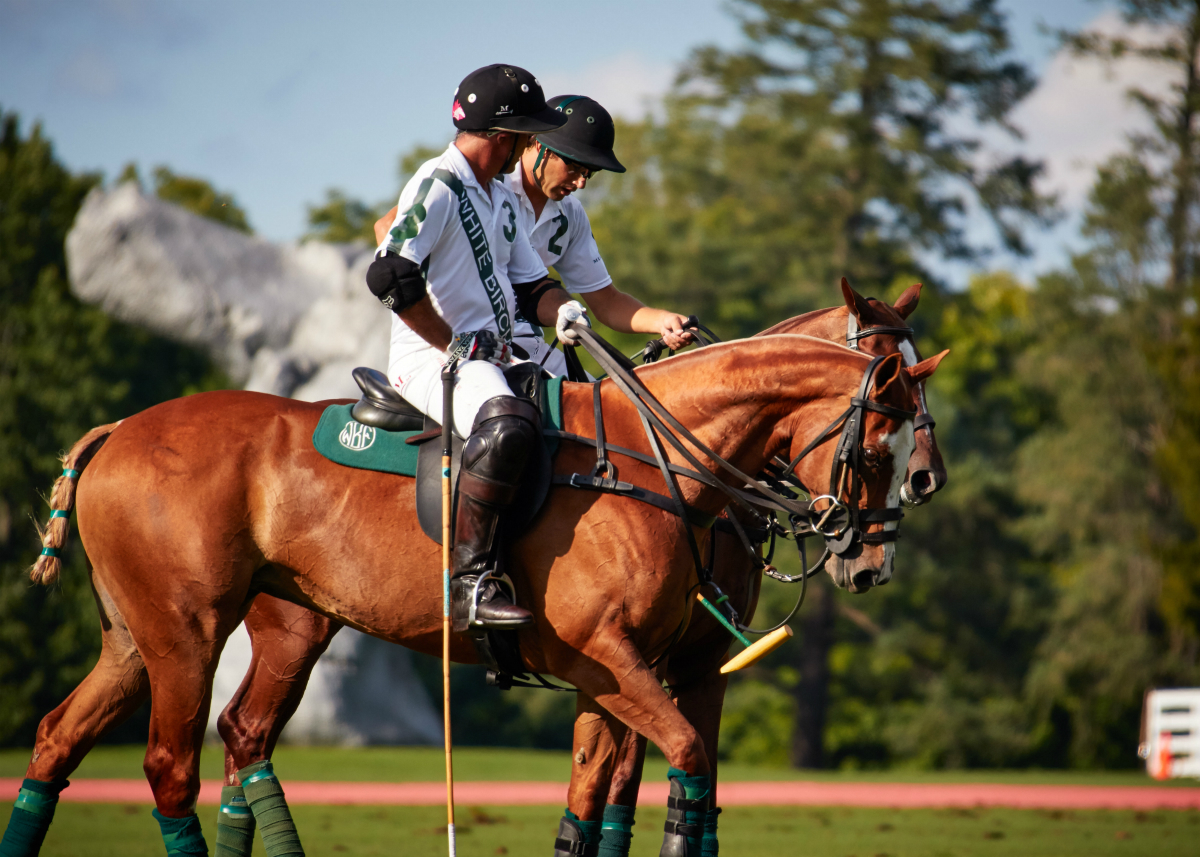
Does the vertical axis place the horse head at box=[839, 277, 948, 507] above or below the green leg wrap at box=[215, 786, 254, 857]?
above

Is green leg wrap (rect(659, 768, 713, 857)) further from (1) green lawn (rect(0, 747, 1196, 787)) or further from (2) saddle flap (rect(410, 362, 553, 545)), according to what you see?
(1) green lawn (rect(0, 747, 1196, 787))

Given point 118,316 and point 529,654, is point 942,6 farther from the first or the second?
point 529,654

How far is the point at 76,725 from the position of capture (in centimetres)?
498

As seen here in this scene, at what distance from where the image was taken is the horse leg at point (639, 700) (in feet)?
13.8

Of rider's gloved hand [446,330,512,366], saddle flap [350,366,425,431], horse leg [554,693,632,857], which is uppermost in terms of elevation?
rider's gloved hand [446,330,512,366]

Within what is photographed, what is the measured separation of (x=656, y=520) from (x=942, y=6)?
2346 centimetres

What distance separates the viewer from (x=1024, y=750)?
25.9m

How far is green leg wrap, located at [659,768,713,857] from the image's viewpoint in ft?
14.2

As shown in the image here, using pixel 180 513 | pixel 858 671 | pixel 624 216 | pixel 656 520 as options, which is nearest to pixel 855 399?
pixel 656 520

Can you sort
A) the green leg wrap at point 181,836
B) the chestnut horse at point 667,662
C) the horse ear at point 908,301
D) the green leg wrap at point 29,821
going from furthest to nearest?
the horse ear at point 908,301 → the chestnut horse at point 667,662 → the green leg wrap at point 29,821 → the green leg wrap at point 181,836

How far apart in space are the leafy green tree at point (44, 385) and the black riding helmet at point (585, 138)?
1673cm

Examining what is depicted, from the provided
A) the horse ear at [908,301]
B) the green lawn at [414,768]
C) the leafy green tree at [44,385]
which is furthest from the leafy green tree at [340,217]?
the horse ear at [908,301]

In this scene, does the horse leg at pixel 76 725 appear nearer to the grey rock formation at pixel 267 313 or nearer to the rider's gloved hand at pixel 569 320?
the rider's gloved hand at pixel 569 320

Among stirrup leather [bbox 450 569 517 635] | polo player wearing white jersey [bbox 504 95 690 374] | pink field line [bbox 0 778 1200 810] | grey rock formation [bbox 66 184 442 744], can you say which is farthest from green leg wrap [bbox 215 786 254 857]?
grey rock formation [bbox 66 184 442 744]
